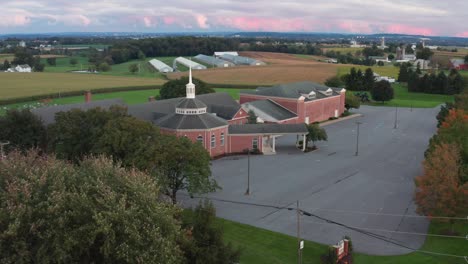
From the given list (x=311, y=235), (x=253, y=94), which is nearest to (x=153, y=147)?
(x=311, y=235)

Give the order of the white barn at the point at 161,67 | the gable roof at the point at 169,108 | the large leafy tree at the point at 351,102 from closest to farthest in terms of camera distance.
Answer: the gable roof at the point at 169,108 < the large leafy tree at the point at 351,102 < the white barn at the point at 161,67

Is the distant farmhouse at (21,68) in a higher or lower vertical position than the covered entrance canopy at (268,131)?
higher

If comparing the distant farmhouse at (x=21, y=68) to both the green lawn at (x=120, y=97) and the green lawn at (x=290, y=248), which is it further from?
the green lawn at (x=290, y=248)

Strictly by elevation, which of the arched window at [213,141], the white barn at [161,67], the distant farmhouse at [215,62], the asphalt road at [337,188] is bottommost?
the asphalt road at [337,188]

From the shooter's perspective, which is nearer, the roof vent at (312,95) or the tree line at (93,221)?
the tree line at (93,221)

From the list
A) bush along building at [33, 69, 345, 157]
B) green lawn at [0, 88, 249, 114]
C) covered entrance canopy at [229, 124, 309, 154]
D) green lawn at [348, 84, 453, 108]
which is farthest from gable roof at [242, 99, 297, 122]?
green lawn at [348, 84, 453, 108]

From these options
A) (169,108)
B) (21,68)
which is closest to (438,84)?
(169,108)

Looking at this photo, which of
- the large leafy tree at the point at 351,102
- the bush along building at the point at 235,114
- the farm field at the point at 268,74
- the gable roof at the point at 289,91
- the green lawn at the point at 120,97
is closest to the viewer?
the bush along building at the point at 235,114

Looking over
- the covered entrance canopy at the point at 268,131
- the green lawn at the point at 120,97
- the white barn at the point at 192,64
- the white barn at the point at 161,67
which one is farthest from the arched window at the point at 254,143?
the white barn at the point at 192,64
